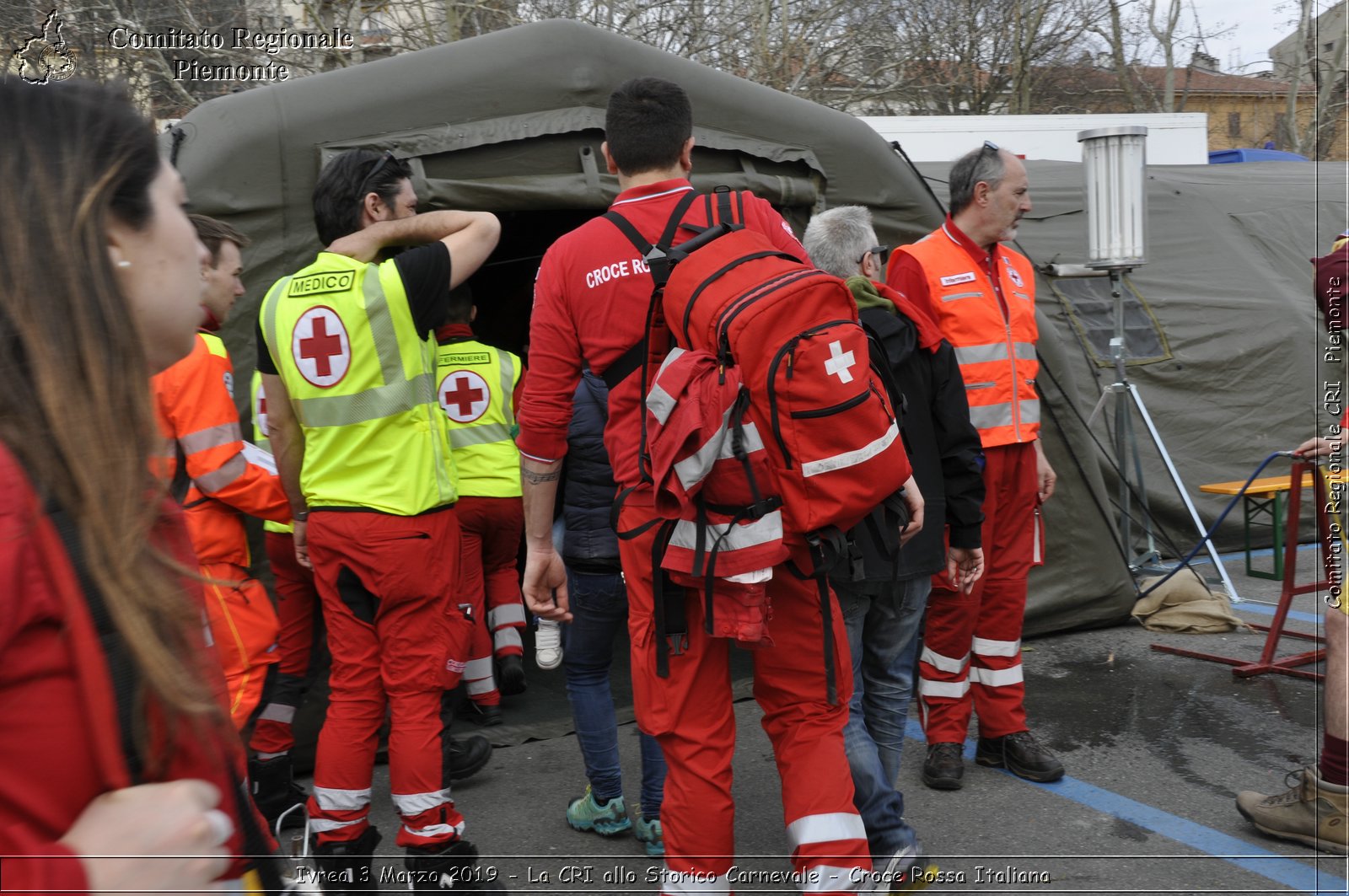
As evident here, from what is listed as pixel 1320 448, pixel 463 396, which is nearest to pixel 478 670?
pixel 463 396

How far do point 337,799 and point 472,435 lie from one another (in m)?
2.26

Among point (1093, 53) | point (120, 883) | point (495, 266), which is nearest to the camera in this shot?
point (120, 883)

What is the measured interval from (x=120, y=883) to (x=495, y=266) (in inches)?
299

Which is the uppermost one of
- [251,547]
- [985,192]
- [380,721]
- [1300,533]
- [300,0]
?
[300,0]

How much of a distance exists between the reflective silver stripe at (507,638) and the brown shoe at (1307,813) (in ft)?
11.3

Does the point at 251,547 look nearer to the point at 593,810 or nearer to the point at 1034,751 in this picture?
the point at 593,810

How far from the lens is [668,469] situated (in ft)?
8.26

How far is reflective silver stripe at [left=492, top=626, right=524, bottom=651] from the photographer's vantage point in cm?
577

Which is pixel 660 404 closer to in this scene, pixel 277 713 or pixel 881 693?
pixel 881 693

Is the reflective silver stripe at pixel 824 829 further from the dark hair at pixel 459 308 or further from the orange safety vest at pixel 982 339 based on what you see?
the dark hair at pixel 459 308

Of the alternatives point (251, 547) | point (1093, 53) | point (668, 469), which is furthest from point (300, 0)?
point (1093, 53)

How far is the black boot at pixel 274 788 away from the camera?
13.5 feet

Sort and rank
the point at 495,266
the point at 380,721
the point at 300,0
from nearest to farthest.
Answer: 1. the point at 380,721
2. the point at 495,266
3. the point at 300,0

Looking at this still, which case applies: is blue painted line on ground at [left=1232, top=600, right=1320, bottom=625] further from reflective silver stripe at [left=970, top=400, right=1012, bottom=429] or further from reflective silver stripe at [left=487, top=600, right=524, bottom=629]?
reflective silver stripe at [left=487, top=600, right=524, bottom=629]
